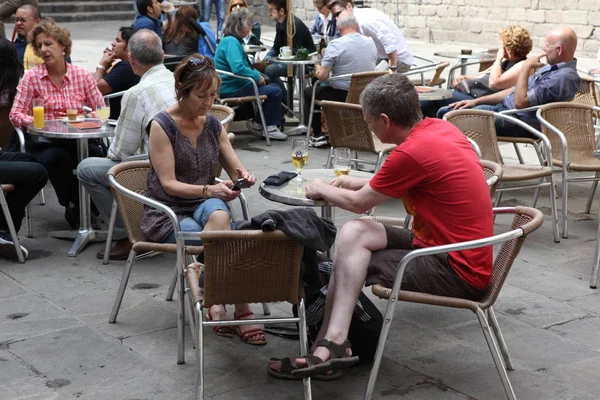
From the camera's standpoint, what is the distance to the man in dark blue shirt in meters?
6.81

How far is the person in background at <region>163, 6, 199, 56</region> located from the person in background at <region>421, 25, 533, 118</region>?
2787 millimetres

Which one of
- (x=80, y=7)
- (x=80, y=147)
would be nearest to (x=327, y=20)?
(x=80, y=147)

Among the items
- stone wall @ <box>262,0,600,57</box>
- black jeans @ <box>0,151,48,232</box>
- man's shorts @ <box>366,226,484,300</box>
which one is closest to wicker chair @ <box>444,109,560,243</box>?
man's shorts @ <box>366,226,484,300</box>

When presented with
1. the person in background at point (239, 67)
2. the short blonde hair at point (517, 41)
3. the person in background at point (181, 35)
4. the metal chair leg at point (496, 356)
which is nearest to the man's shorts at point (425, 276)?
the metal chair leg at point (496, 356)

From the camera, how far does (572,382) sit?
13.1ft

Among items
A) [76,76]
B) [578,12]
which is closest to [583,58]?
[578,12]

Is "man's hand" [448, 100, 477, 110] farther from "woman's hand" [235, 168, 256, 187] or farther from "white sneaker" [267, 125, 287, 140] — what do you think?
"woman's hand" [235, 168, 256, 187]

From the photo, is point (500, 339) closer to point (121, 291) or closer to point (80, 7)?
point (121, 291)

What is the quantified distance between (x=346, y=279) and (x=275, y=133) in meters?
5.66

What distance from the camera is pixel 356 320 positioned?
13.4 feet

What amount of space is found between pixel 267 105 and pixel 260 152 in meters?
0.72

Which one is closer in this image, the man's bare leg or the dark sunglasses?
the man's bare leg

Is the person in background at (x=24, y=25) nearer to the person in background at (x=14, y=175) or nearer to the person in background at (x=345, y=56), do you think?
the person in background at (x=14, y=175)

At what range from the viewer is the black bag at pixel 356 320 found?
4.08m
